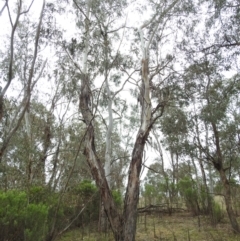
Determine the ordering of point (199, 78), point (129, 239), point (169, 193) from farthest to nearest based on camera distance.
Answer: point (169, 193), point (199, 78), point (129, 239)

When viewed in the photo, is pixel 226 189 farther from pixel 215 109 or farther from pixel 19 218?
pixel 19 218

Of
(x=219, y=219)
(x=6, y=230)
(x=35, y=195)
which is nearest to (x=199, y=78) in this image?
(x=219, y=219)

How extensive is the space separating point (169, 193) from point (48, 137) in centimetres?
484

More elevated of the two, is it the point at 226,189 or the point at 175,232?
the point at 226,189

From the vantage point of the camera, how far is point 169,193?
10.8 metres

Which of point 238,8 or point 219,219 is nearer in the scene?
point 238,8

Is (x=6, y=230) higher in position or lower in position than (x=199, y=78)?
lower

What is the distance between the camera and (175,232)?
7453 mm

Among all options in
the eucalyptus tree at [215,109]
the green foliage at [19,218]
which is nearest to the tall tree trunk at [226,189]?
the eucalyptus tree at [215,109]

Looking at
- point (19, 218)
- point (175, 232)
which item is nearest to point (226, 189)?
point (175, 232)

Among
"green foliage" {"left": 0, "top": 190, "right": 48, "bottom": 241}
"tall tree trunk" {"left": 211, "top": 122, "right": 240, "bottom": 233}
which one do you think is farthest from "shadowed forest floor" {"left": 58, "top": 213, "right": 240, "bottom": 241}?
"green foliage" {"left": 0, "top": 190, "right": 48, "bottom": 241}

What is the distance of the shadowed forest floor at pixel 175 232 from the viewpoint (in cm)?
683

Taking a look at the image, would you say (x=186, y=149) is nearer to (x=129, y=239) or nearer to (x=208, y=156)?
(x=208, y=156)

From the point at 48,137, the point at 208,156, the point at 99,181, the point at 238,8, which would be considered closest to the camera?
the point at 99,181
